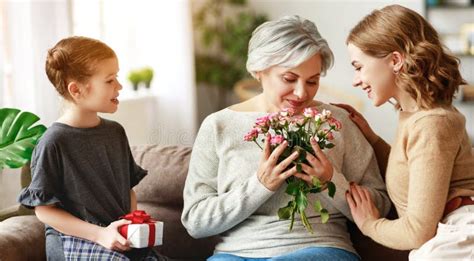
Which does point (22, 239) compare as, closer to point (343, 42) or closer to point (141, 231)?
point (141, 231)

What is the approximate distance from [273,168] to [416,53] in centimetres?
50

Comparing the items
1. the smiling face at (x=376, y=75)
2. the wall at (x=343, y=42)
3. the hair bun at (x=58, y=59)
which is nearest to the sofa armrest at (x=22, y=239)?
the hair bun at (x=58, y=59)

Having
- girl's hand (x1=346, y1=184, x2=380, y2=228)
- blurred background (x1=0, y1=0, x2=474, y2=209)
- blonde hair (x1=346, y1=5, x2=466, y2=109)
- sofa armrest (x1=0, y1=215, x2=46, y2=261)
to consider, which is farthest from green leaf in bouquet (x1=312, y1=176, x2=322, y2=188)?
blurred background (x1=0, y1=0, x2=474, y2=209)

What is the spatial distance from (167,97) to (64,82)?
4.06 m

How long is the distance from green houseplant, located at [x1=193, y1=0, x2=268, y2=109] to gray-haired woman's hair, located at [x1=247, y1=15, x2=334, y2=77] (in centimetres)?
486

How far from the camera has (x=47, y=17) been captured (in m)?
4.64

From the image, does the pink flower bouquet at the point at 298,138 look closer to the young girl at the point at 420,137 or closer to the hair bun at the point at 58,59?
the young girl at the point at 420,137

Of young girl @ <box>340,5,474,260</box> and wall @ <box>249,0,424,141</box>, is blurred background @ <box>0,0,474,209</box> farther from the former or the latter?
young girl @ <box>340,5,474,260</box>

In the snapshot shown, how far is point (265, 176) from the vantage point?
229 cm

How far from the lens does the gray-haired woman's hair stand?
2377 mm

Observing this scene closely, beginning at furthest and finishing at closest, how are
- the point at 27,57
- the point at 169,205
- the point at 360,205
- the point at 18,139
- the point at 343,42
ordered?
the point at 343,42
the point at 27,57
the point at 169,205
the point at 18,139
the point at 360,205

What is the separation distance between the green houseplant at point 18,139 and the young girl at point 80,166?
0.31 m

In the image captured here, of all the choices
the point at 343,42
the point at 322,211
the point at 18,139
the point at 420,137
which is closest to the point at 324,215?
the point at 322,211

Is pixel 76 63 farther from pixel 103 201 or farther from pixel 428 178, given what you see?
pixel 428 178
